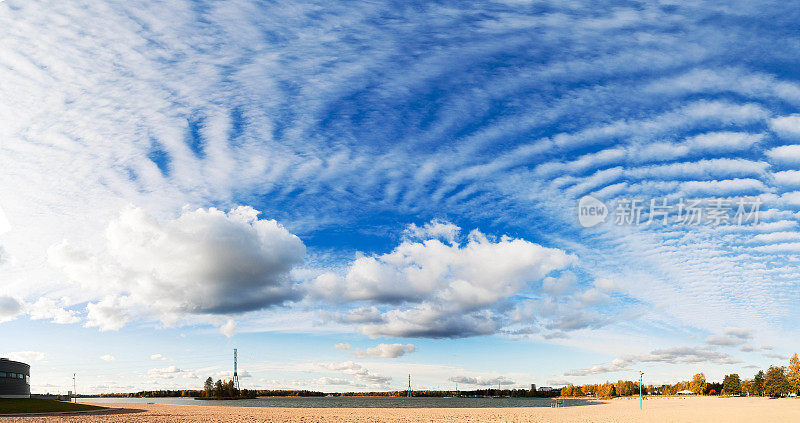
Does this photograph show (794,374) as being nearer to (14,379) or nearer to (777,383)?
(777,383)

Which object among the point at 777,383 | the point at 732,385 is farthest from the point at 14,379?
the point at 732,385

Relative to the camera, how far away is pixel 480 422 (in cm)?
5594

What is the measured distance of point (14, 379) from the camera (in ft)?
408

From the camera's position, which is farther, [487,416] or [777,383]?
[777,383]

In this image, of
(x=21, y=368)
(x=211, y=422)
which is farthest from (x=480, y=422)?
(x=21, y=368)

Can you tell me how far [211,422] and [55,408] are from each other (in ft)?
160

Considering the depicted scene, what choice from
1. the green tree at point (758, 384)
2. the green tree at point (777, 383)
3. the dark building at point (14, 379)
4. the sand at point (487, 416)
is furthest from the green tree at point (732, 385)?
the dark building at point (14, 379)

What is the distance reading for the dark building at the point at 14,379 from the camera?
119 metres

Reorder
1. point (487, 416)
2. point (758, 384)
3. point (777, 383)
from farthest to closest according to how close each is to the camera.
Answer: point (758, 384)
point (777, 383)
point (487, 416)

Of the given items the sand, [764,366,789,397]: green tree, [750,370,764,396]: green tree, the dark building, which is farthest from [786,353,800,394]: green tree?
the dark building

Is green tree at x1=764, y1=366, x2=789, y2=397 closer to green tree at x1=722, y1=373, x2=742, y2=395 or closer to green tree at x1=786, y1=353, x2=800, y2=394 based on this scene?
green tree at x1=786, y1=353, x2=800, y2=394

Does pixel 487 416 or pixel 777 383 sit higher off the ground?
pixel 487 416

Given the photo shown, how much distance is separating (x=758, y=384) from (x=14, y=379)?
219 meters

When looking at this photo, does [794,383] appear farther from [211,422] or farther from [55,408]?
[55,408]
